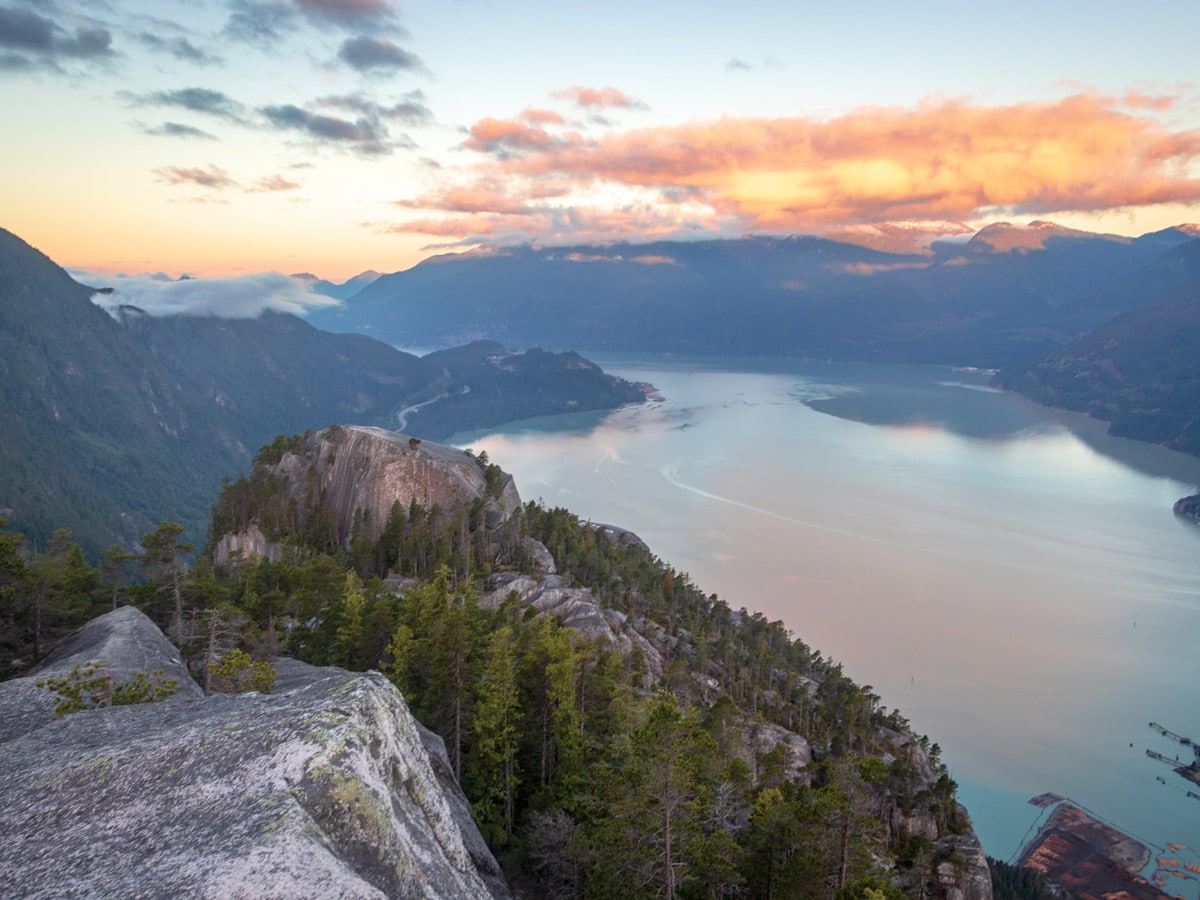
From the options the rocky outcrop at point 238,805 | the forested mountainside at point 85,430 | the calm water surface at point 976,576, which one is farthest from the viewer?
the forested mountainside at point 85,430

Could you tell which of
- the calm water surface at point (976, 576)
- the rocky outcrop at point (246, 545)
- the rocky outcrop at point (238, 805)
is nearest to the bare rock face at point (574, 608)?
the rocky outcrop at point (246, 545)

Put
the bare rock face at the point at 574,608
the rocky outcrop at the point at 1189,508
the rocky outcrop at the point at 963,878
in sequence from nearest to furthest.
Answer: the rocky outcrop at the point at 963,878
the bare rock face at the point at 574,608
the rocky outcrop at the point at 1189,508

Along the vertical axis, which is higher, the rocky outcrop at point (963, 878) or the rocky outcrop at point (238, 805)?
the rocky outcrop at point (238, 805)

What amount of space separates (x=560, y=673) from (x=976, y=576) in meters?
80.2

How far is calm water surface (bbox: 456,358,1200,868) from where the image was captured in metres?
57.5

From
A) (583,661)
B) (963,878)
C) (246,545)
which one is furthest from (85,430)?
(963,878)

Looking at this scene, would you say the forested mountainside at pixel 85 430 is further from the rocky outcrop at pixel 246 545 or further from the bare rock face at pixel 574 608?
the bare rock face at pixel 574 608

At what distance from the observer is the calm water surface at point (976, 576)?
57.5 metres

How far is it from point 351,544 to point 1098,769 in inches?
2278

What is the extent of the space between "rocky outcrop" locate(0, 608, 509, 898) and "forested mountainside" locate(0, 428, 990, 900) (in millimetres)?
6324

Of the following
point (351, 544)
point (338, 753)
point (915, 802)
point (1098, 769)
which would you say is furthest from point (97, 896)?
point (1098, 769)

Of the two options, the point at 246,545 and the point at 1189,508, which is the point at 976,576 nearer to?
the point at 1189,508

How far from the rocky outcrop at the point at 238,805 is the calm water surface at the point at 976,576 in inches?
2095

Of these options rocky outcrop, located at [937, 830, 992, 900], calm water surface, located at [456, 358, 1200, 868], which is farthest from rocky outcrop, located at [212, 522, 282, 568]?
calm water surface, located at [456, 358, 1200, 868]
